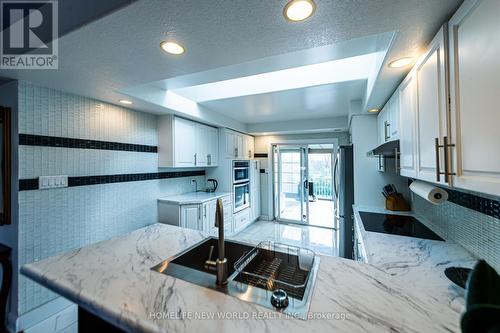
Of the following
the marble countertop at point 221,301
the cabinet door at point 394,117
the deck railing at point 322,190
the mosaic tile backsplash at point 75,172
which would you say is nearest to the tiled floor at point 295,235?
the mosaic tile backsplash at point 75,172

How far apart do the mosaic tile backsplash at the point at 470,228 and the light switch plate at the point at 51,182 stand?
135 inches

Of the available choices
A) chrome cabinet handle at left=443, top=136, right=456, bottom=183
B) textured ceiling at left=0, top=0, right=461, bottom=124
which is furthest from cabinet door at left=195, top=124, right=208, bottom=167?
chrome cabinet handle at left=443, top=136, right=456, bottom=183

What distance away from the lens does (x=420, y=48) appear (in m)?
1.26

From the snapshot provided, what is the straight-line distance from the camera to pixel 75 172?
7.08 ft

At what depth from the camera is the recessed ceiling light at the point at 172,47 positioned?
1259 mm

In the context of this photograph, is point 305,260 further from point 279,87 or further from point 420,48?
point 279,87

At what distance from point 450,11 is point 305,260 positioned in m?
1.45

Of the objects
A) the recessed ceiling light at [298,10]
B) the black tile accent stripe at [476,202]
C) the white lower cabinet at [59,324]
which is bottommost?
the white lower cabinet at [59,324]

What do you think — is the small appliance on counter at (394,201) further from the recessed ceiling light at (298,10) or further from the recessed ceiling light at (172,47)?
the recessed ceiling light at (172,47)

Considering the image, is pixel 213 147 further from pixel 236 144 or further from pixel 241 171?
pixel 241 171

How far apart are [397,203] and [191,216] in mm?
2836

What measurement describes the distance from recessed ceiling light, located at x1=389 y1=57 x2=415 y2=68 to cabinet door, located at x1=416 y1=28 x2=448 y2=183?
9 centimetres

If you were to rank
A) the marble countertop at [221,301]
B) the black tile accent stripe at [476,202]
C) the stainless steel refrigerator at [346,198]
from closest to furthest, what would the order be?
the marble countertop at [221,301] → the black tile accent stripe at [476,202] → the stainless steel refrigerator at [346,198]

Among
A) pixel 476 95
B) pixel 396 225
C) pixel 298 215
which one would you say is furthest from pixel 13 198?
pixel 298 215
